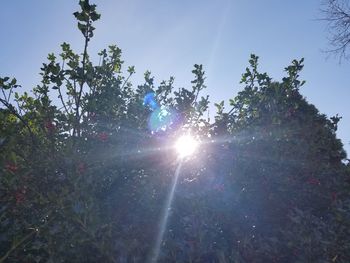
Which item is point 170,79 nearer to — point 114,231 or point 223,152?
point 223,152

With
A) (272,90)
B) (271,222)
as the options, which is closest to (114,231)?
(271,222)

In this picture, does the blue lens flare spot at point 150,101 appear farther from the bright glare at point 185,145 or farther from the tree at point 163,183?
the bright glare at point 185,145

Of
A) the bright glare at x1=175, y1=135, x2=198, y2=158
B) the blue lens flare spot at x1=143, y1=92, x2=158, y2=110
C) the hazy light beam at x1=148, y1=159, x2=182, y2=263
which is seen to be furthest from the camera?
the blue lens flare spot at x1=143, y1=92, x2=158, y2=110

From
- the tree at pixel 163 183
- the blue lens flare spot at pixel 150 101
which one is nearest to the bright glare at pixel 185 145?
the tree at pixel 163 183

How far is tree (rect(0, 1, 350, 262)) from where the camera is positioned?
250cm

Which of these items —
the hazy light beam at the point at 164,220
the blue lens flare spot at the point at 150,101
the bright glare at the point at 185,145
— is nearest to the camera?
the hazy light beam at the point at 164,220

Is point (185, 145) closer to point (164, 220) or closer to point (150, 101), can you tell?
point (164, 220)

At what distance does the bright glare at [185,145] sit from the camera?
369 cm

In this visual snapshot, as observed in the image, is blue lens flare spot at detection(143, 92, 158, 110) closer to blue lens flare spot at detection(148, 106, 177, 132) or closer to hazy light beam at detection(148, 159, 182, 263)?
blue lens flare spot at detection(148, 106, 177, 132)

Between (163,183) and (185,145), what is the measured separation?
766 millimetres

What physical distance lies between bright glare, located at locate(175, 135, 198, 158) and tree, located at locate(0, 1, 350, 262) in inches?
3.7

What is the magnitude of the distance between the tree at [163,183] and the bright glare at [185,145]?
0.31 ft

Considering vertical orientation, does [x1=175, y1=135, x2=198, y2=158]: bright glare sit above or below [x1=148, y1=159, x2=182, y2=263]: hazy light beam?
above

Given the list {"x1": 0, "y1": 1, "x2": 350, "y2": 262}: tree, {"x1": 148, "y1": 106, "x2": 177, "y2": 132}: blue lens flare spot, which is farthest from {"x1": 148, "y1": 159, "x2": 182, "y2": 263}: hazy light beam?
{"x1": 148, "y1": 106, "x2": 177, "y2": 132}: blue lens flare spot
